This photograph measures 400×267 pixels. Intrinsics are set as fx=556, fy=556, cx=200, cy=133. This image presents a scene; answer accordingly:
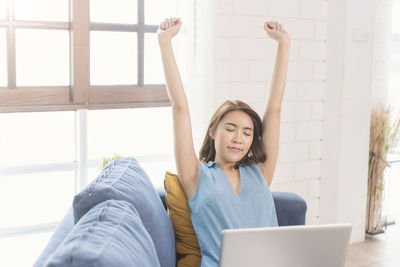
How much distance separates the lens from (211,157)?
2.54 metres

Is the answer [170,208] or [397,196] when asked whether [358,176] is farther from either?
[170,208]

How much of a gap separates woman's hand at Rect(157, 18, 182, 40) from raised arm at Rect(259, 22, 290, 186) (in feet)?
1.69

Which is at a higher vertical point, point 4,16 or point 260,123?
point 4,16

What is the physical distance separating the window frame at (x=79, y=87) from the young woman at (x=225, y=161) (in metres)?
1.16

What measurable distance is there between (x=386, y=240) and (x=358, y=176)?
1.89ft

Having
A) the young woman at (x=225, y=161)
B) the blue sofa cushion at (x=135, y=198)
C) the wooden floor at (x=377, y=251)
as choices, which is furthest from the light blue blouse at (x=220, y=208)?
the wooden floor at (x=377, y=251)

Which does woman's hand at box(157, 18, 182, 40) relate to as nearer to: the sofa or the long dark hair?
the long dark hair

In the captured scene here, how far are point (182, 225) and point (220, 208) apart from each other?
202 mm

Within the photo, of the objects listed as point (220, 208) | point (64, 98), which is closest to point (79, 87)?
point (64, 98)

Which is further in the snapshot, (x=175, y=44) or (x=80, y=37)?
(x=175, y=44)

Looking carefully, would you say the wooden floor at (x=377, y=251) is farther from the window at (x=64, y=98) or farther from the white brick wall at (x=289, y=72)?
the window at (x=64, y=98)

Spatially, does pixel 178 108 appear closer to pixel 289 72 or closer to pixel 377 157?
pixel 289 72

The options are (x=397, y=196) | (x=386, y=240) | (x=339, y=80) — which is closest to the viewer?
(x=339, y=80)

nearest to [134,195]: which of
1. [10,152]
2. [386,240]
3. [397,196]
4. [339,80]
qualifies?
[10,152]
